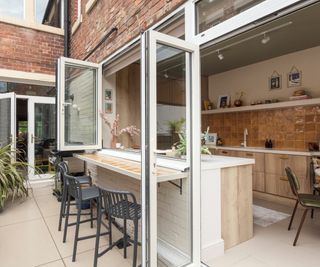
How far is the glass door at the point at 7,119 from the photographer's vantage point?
5055 millimetres

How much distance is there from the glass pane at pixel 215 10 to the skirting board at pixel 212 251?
2.02 m

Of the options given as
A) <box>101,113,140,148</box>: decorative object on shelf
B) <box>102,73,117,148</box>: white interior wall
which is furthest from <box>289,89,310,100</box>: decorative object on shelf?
<box>102,73,117,148</box>: white interior wall

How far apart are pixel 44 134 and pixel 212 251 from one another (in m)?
5.09

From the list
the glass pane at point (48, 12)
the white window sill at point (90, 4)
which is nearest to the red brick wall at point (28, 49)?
the glass pane at point (48, 12)

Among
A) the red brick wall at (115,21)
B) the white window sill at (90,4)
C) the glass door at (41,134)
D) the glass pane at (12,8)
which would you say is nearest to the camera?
the red brick wall at (115,21)

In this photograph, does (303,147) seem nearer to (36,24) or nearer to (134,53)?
(134,53)

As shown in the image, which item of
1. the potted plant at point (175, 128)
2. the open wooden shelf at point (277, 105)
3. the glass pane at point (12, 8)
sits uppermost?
the glass pane at point (12, 8)

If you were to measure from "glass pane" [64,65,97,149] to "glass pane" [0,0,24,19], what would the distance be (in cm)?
266

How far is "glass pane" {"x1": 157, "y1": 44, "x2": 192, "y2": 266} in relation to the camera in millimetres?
2117

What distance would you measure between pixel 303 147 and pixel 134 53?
11.3 ft

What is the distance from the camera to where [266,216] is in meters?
3.47

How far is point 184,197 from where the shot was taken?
2143 mm

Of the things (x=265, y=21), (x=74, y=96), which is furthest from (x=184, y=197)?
(x=74, y=96)

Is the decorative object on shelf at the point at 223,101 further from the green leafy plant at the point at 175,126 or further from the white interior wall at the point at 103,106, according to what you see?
the green leafy plant at the point at 175,126
